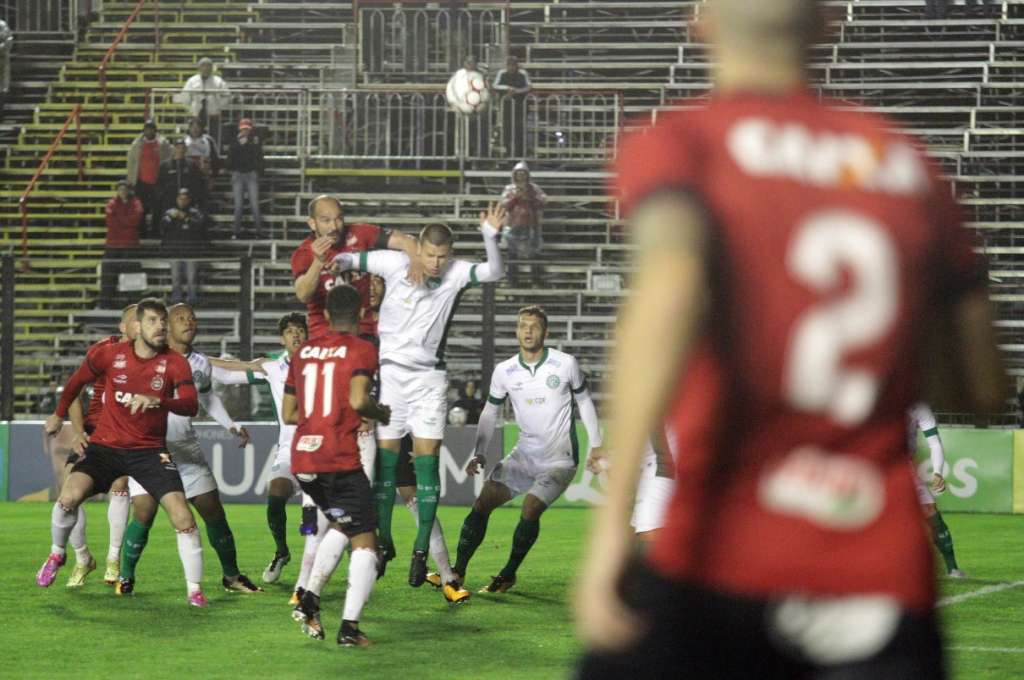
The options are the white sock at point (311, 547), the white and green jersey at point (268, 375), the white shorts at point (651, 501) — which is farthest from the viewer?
the white and green jersey at point (268, 375)

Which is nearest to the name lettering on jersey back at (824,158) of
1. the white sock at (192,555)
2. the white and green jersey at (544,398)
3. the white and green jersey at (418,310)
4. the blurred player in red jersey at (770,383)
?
the blurred player in red jersey at (770,383)

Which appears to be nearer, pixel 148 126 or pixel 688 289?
pixel 688 289

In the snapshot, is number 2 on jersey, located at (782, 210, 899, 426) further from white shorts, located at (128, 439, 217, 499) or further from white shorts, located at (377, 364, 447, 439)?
white shorts, located at (128, 439, 217, 499)

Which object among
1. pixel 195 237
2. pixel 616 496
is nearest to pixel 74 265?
pixel 195 237

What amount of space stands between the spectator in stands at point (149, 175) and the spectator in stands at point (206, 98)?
1.72 m

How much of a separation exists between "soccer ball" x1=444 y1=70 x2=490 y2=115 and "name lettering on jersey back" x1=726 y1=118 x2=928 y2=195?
23.3m

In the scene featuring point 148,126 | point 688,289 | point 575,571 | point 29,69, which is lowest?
point 575,571

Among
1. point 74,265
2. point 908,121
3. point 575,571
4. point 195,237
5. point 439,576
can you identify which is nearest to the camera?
point 439,576

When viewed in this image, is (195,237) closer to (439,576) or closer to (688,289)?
(439,576)

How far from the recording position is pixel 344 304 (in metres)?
8.28

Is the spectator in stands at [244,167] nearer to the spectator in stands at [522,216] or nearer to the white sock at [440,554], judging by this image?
the spectator in stands at [522,216]

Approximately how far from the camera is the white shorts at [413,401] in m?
10.4

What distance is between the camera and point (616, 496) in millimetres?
2412

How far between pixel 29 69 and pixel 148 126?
7.04 metres
